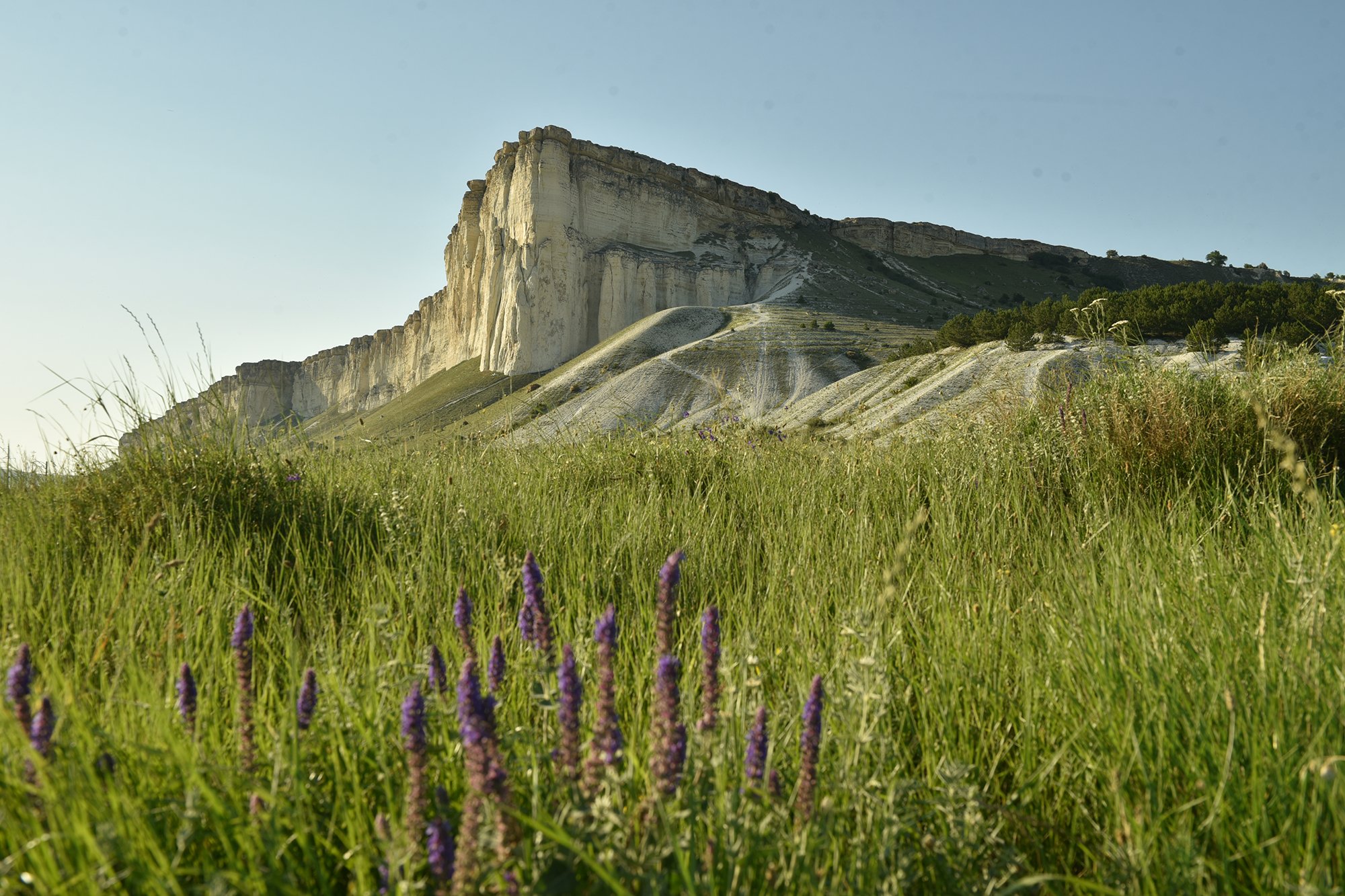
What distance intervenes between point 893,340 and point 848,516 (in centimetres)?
4683

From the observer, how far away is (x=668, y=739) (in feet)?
3.84

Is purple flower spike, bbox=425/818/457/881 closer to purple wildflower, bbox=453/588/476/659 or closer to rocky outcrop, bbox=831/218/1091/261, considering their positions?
purple wildflower, bbox=453/588/476/659

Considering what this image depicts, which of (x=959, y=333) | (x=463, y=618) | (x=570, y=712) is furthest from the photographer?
(x=959, y=333)

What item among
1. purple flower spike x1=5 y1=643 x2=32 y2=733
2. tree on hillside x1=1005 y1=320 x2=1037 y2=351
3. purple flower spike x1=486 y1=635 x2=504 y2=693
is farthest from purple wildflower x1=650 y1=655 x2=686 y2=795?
tree on hillside x1=1005 y1=320 x2=1037 y2=351

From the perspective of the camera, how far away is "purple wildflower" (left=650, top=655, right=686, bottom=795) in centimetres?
117

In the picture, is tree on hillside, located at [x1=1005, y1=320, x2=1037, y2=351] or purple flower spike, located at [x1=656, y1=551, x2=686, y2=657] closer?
purple flower spike, located at [x1=656, y1=551, x2=686, y2=657]

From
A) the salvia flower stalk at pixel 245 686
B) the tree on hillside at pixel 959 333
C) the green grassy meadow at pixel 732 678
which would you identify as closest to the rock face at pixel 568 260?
the tree on hillside at pixel 959 333

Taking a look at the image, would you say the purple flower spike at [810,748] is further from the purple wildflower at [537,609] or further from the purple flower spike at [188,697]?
the purple flower spike at [188,697]

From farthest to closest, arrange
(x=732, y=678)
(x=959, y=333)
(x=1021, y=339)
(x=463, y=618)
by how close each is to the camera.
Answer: (x=959, y=333) → (x=1021, y=339) → (x=463, y=618) → (x=732, y=678)

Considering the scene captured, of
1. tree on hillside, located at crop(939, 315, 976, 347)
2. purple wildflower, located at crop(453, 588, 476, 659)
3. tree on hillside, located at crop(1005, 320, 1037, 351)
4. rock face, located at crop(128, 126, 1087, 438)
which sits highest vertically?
rock face, located at crop(128, 126, 1087, 438)

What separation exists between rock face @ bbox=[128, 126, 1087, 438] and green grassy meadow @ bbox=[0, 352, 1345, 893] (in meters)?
62.5

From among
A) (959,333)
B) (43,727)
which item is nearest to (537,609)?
(43,727)

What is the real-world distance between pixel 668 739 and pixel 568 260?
7089cm

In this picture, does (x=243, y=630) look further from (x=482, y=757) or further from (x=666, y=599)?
(x=666, y=599)
